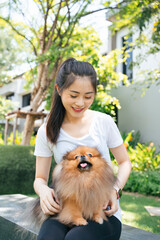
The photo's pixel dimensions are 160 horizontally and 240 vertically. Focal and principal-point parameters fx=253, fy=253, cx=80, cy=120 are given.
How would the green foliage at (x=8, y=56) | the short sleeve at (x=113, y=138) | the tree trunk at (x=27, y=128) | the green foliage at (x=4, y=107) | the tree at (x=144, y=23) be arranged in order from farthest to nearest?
the green foliage at (x=4, y=107), the green foliage at (x=8, y=56), the tree trunk at (x=27, y=128), the tree at (x=144, y=23), the short sleeve at (x=113, y=138)

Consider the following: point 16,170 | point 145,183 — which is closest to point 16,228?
point 16,170

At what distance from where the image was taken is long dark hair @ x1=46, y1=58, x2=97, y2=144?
73.4 inches

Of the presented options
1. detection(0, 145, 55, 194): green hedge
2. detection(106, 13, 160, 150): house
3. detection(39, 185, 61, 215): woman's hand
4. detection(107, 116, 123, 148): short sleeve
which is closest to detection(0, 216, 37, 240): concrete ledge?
detection(39, 185, 61, 215): woman's hand

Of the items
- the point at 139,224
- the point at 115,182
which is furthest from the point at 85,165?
the point at 139,224

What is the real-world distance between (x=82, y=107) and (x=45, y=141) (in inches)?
16.2

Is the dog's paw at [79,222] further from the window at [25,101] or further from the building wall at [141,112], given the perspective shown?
the window at [25,101]

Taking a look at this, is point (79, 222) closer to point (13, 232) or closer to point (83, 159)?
point (83, 159)

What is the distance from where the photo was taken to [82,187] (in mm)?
1579

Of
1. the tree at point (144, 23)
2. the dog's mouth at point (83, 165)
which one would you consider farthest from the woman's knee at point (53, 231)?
the tree at point (144, 23)

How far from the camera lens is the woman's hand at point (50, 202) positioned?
1.62 m

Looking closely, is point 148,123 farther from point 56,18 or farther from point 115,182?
point 115,182

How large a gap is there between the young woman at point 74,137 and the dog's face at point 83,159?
7.4 inches

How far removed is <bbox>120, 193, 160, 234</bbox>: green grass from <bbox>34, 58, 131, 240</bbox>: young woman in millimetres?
2126

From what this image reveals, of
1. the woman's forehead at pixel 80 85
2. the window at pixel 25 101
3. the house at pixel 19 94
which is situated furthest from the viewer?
the window at pixel 25 101
